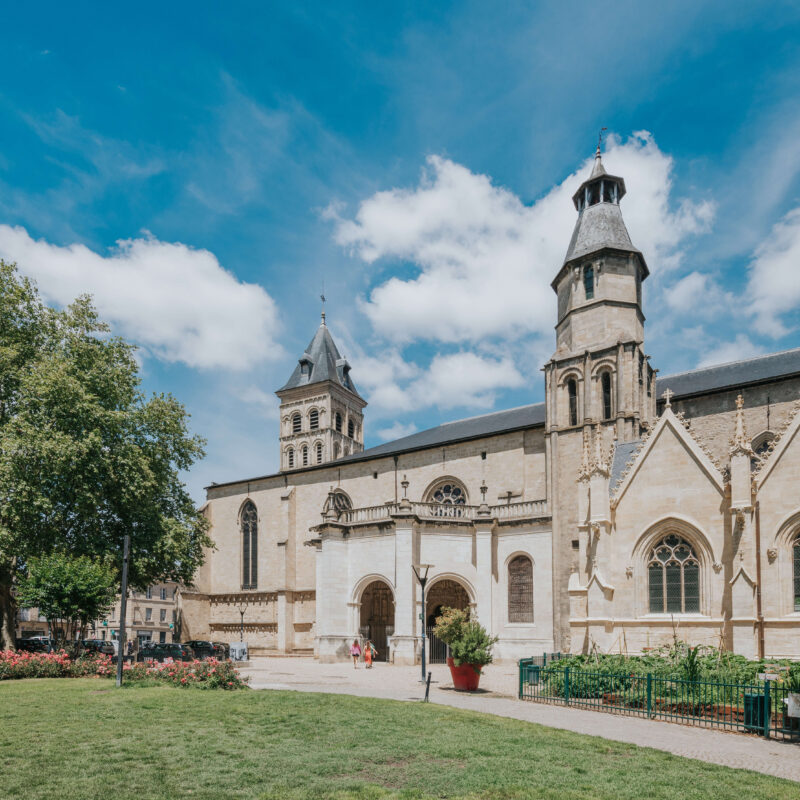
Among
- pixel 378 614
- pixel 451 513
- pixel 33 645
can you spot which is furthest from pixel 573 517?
pixel 33 645

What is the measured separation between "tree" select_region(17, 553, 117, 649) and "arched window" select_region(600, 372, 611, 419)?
2099cm

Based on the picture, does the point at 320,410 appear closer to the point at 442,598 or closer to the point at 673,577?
the point at 442,598

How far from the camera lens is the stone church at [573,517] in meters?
20.4

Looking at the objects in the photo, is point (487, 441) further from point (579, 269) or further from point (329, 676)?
point (329, 676)

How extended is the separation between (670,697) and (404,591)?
54.4 feet

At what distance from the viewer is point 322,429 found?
199ft

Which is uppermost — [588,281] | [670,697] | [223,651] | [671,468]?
[588,281]

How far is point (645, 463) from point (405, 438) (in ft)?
75.5

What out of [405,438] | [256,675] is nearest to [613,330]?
[405,438]

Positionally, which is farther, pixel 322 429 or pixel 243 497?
pixel 322 429

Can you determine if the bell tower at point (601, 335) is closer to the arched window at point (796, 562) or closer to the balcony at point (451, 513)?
the balcony at point (451, 513)

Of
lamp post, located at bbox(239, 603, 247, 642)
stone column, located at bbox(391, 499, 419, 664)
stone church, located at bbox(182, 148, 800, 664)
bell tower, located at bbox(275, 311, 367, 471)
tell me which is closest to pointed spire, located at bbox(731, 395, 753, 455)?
stone church, located at bbox(182, 148, 800, 664)

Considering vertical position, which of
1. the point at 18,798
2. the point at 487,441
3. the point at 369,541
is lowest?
Result: the point at 18,798

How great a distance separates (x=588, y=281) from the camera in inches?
1286
